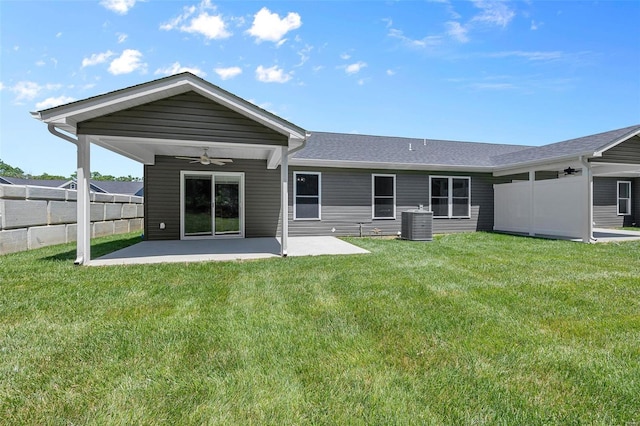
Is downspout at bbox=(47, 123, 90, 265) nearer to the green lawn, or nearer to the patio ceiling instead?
the patio ceiling

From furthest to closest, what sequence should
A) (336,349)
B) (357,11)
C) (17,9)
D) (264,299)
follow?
1. (357,11)
2. (17,9)
3. (264,299)
4. (336,349)

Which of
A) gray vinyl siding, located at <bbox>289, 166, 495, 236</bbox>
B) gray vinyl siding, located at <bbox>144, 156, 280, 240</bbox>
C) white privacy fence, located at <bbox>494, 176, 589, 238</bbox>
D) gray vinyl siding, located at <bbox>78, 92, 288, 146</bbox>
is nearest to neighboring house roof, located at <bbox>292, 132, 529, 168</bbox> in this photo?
gray vinyl siding, located at <bbox>289, 166, 495, 236</bbox>

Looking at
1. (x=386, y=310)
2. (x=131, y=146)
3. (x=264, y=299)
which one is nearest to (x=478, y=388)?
(x=386, y=310)

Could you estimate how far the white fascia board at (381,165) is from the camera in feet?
34.4

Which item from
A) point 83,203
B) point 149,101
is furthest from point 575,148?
point 83,203

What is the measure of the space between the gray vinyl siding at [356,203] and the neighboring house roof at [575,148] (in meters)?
2.22

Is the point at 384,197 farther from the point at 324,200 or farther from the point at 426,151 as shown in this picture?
the point at 426,151

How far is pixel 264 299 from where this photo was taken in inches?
154

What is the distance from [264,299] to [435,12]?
8986mm

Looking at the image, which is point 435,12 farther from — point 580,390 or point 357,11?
point 580,390

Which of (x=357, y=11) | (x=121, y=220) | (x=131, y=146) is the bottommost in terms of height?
(x=121, y=220)

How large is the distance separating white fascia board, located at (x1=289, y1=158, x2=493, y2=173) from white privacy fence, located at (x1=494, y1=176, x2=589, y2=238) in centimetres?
140

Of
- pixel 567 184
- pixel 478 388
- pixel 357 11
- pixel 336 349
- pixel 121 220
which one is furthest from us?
pixel 121 220

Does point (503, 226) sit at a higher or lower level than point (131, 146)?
lower
